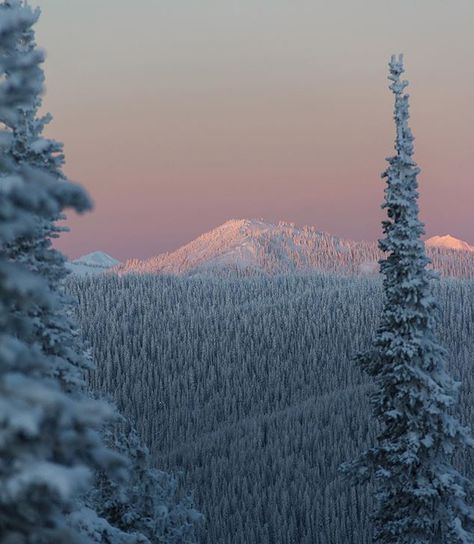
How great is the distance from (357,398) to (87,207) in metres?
119

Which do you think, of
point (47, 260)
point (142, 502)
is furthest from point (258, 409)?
point (47, 260)

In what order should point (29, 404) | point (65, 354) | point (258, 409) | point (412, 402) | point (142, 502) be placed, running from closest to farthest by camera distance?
point (29, 404) < point (65, 354) < point (142, 502) < point (412, 402) < point (258, 409)

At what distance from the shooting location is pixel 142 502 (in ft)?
68.2

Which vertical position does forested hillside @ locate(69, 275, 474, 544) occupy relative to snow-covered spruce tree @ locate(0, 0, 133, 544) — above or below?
below

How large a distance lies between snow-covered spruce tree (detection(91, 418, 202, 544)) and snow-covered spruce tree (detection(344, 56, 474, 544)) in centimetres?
518

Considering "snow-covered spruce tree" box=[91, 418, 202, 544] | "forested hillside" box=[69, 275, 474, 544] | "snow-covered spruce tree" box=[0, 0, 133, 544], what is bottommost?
"forested hillside" box=[69, 275, 474, 544]

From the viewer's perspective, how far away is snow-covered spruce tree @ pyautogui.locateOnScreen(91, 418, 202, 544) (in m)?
19.4

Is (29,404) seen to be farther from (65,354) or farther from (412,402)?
(412,402)

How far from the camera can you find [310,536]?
6425 centimetres

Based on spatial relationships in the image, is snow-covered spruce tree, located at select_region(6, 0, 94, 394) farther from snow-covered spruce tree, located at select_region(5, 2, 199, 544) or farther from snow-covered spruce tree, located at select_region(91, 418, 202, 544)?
snow-covered spruce tree, located at select_region(91, 418, 202, 544)

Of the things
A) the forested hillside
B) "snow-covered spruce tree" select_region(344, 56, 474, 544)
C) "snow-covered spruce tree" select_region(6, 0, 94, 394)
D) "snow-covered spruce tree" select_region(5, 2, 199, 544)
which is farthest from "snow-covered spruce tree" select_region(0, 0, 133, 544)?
the forested hillside

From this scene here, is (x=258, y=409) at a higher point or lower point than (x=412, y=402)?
lower

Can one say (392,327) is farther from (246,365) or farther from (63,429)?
(246,365)

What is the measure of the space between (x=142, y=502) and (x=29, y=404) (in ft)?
51.9
